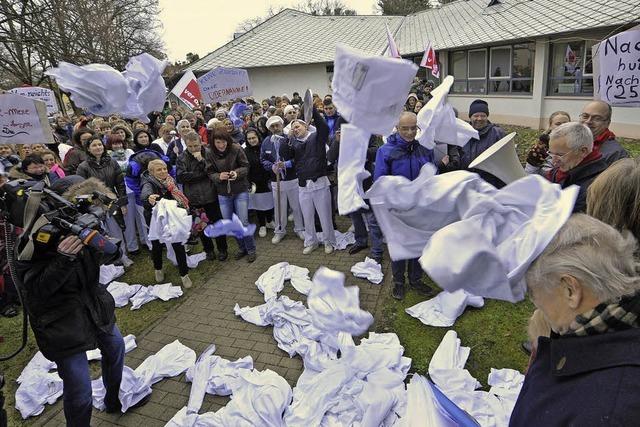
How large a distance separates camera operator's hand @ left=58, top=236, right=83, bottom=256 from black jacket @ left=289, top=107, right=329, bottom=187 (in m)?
3.74

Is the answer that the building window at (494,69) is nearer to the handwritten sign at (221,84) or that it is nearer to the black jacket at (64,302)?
the handwritten sign at (221,84)

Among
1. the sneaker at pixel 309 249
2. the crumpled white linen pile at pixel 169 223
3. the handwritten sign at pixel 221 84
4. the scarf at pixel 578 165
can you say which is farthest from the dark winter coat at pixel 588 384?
the handwritten sign at pixel 221 84

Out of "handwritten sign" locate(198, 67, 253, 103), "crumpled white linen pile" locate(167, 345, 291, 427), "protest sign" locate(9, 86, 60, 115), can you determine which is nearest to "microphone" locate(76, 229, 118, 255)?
"crumpled white linen pile" locate(167, 345, 291, 427)

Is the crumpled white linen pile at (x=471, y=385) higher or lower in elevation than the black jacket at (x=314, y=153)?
lower

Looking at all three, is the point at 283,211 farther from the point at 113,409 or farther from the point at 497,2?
the point at 497,2

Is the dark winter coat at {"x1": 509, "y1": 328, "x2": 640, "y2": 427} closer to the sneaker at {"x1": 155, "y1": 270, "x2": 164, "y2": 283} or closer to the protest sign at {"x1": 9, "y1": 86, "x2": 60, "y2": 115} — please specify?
the sneaker at {"x1": 155, "y1": 270, "x2": 164, "y2": 283}

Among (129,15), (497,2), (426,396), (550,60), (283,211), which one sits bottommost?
(283,211)

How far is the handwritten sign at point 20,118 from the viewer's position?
520 cm

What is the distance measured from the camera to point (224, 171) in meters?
5.86

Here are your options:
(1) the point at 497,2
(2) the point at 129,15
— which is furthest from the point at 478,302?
(2) the point at 129,15

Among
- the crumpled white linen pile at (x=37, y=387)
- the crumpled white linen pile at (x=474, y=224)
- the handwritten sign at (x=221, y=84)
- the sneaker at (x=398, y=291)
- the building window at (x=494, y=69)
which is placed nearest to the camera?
the crumpled white linen pile at (x=474, y=224)

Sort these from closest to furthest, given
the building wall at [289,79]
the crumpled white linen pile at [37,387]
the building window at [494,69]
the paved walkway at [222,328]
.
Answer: the paved walkway at [222,328] < the crumpled white linen pile at [37,387] < the building window at [494,69] < the building wall at [289,79]

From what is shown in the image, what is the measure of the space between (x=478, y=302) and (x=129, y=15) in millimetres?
24871

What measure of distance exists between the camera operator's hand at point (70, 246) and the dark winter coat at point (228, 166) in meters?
3.47
